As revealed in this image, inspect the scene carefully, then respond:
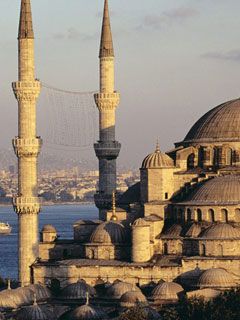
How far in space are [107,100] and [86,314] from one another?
1993 centimetres

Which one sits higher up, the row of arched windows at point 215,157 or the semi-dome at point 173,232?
the row of arched windows at point 215,157

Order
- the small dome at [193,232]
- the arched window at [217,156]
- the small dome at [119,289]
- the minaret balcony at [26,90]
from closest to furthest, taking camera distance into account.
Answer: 1. the small dome at [119,289]
2. the small dome at [193,232]
3. the arched window at [217,156]
4. the minaret balcony at [26,90]

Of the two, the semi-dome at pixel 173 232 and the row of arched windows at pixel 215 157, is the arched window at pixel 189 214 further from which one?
the row of arched windows at pixel 215 157

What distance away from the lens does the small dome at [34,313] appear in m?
58.1

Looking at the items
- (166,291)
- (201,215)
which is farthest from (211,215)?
(166,291)

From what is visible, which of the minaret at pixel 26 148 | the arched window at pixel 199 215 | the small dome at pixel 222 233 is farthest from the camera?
the minaret at pixel 26 148

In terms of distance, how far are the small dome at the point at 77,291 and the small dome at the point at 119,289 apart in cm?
99

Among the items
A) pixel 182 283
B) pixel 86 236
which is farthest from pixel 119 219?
pixel 182 283

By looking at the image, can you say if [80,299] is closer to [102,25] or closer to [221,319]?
[221,319]

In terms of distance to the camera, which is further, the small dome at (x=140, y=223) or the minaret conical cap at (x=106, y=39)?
the minaret conical cap at (x=106, y=39)

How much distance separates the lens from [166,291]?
6078 centimetres

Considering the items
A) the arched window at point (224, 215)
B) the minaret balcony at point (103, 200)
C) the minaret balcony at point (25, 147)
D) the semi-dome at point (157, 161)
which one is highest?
the minaret balcony at point (25, 147)

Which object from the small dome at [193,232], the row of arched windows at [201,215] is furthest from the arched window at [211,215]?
the small dome at [193,232]

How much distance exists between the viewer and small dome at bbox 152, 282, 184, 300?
2387 inches
